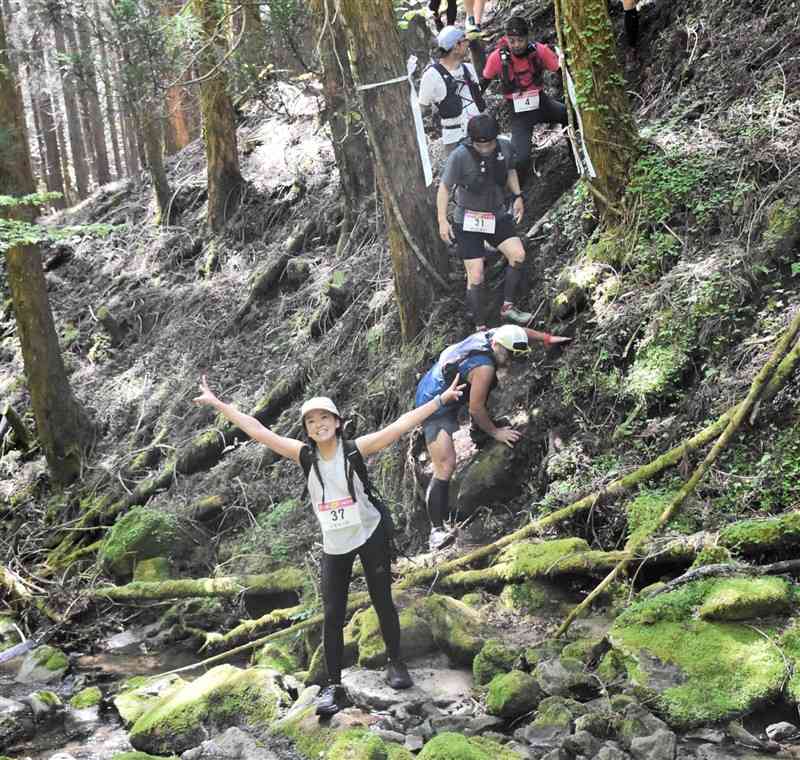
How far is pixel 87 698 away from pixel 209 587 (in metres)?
1.83

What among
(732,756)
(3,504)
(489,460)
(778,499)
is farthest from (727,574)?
(3,504)

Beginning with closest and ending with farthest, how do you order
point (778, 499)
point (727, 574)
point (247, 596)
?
1. point (727, 574)
2. point (778, 499)
3. point (247, 596)

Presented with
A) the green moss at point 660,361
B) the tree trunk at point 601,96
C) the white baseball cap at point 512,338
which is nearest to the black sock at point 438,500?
the white baseball cap at point 512,338

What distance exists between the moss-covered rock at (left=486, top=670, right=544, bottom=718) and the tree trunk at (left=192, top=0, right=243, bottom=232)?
11118 mm

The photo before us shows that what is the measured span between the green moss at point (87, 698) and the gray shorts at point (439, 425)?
3.63 metres

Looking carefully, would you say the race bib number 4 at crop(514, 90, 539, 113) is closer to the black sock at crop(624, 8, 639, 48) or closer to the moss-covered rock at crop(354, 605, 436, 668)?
the black sock at crop(624, 8, 639, 48)

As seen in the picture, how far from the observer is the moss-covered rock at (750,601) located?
5.51 m

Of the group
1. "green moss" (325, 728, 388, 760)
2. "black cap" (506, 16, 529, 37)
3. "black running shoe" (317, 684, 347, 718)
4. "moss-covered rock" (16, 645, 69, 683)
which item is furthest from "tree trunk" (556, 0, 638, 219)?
"moss-covered rock" (16, 645, 69, 683)

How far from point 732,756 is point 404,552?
4.48 m

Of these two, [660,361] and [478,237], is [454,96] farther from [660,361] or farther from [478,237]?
[660,361]

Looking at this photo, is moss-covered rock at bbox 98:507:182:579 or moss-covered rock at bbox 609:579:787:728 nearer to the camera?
moss-covered rock at bbox 609:579:787:728

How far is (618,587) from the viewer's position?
6508 millimetres

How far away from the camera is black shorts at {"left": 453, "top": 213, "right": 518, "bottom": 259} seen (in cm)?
889

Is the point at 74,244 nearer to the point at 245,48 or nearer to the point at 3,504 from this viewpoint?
the point at 3,504
